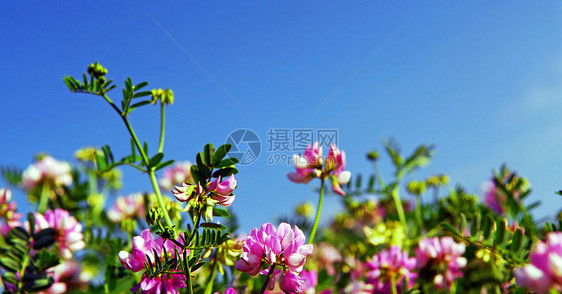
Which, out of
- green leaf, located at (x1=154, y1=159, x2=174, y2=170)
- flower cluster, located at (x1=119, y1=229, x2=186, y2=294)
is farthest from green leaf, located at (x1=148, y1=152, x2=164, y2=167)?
flower cluster, located at (x1=119, y1=229, x2=186, y2=294)

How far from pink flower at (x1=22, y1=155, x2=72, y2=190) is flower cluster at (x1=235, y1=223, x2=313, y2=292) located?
237 cm

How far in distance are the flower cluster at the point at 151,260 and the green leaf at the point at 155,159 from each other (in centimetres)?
28

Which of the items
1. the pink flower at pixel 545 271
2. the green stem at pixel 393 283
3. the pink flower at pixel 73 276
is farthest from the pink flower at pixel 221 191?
the pink flower at pixel 73 276

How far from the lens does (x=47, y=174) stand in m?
2.95

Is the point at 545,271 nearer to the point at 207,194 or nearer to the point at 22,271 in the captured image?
the point at 207,194

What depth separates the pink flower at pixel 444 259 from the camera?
178 cm

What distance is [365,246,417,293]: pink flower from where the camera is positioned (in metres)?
1.81

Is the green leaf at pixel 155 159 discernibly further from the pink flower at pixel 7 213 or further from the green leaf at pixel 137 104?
the pink flower at pixel 7 213

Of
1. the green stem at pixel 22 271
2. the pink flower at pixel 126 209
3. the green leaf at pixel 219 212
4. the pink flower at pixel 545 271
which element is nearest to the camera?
the pink flower at pixel 545 271

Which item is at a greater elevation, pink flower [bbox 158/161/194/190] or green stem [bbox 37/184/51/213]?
pink flower [bbox 158/161/194/190]

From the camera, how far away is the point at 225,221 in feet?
5.91

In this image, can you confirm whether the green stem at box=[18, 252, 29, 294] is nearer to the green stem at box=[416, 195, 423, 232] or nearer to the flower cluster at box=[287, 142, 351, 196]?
the flower cluster at box=[287, 142, 351, 196]

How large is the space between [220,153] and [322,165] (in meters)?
0.59

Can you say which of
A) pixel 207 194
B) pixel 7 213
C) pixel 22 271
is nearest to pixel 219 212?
pixel 207 194
